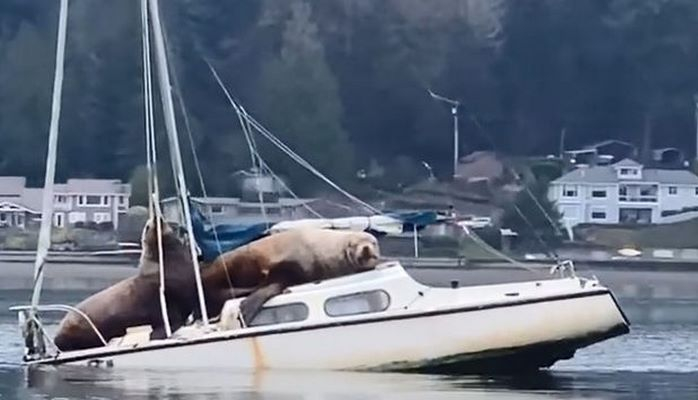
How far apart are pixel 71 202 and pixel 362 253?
223ft

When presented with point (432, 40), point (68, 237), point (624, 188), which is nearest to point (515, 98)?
point (432, 40)

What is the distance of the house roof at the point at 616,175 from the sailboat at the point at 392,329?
74502 mm

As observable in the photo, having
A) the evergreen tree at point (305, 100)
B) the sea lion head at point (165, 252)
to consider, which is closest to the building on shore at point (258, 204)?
the evergreen tree at point (305, 100)

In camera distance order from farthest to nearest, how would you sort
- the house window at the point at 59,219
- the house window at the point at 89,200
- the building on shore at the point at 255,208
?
1. the house window at the point at 89,200
2. the house window at the point at 59,219
3. the building on shore at the point at 255,208

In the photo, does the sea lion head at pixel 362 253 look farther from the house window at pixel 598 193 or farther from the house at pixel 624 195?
the house window at pixel 598 193

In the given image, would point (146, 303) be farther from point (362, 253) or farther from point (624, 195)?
point (624, 195)

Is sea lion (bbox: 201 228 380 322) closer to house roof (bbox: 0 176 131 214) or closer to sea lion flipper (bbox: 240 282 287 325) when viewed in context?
sea lion flipper (bbox: 240 282 287 325)

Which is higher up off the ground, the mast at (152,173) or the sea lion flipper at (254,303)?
the mast at (152,173)

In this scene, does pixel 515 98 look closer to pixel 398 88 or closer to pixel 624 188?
pixel 398 88

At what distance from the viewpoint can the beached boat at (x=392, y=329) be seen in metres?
37.7

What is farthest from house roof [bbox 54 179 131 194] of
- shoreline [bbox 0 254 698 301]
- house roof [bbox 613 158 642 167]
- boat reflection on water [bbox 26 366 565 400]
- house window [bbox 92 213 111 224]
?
boat reflection on water [bbox 26 366 565 400]

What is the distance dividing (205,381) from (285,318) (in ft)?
6.33

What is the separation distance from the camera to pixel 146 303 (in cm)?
3978

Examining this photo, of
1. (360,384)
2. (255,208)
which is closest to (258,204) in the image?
(255,208)
